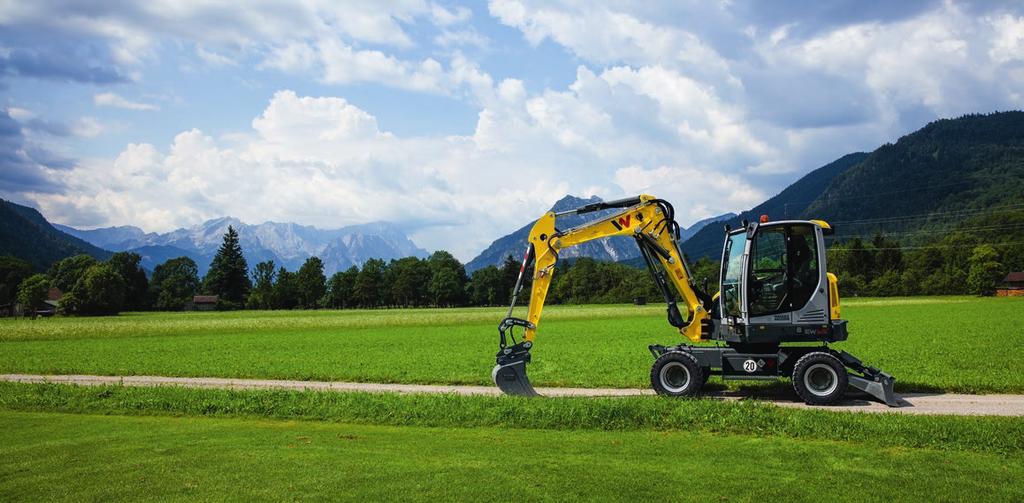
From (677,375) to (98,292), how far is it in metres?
122

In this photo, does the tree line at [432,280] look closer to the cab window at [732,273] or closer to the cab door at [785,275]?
the cab window at [732,273]

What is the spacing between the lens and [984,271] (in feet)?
394

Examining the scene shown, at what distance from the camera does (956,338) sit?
34812 mm

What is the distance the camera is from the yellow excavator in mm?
16562

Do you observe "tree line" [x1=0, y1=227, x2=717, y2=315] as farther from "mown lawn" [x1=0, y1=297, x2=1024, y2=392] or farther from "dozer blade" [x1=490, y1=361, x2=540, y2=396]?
"dozer blade" [x1=490, y1=361, x2=540, y2=396]

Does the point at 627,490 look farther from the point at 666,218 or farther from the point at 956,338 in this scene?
the point at 956,338

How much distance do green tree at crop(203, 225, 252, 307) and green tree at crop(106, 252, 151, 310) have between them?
14156 millimetres

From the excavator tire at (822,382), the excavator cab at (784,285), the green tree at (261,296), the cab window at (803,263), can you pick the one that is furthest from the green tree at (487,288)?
the excavator tire at (822,382)

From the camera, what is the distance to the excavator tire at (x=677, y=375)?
16.7m

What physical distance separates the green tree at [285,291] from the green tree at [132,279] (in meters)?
27.7

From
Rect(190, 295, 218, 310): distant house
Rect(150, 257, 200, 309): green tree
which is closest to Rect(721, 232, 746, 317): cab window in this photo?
Rect(190, 295, 218, 310): distant house

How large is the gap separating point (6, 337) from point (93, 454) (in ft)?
174

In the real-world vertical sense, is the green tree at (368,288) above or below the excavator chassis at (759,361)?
above

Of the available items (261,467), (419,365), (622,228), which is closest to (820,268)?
(622,228)
